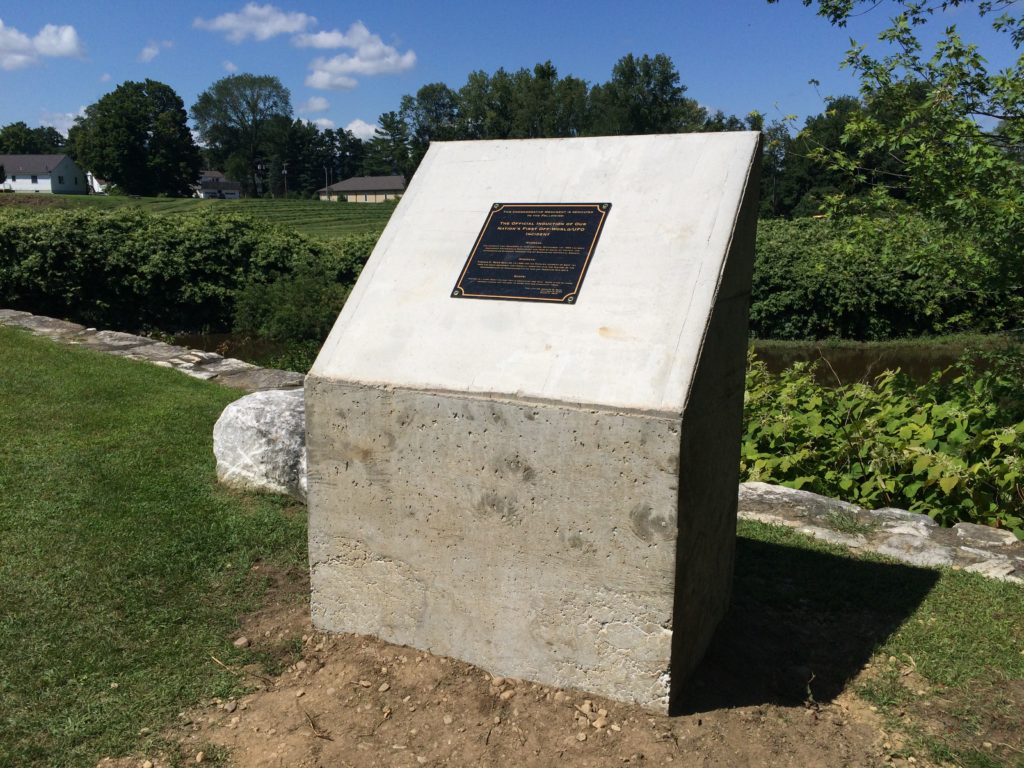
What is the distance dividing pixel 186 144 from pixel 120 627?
72987 millimetres

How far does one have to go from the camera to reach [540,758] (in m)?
2.71

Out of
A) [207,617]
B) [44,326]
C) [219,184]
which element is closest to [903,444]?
[207,617]

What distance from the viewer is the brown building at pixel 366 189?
82.3m

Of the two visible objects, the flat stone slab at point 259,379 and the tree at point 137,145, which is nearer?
the flat stone slab at point 259,379

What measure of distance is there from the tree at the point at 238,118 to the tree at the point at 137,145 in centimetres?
2013

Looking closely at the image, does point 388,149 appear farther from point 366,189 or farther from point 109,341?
point 109,341

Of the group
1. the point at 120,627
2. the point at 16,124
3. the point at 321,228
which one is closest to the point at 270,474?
the point at 120,627

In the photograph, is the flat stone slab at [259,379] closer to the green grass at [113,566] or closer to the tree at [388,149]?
the green grass at [113,566]

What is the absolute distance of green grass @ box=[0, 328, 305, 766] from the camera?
296 cm

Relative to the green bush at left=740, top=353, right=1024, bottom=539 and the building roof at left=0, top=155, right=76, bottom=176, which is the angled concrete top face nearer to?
the green bush at left=740, top=353, right=1024, bottom=539

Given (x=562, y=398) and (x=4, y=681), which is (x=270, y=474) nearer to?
(x=4, y=681)

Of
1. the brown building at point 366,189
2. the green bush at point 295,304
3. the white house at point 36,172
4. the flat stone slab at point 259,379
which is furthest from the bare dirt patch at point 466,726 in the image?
the white house at point 36,172

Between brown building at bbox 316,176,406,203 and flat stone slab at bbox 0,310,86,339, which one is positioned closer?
flat stone slab at bbox 0,310,86,339

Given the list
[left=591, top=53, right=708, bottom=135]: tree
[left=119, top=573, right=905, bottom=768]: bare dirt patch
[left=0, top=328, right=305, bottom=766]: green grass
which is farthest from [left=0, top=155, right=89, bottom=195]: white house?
[left=119, top=573, right=905, bottom=768]: bare dirt patch
